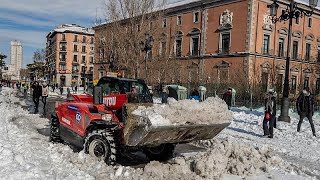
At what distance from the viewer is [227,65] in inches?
1700

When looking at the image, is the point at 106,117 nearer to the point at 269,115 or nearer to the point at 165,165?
the point at 165,165

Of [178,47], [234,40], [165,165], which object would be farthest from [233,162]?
[178,47]

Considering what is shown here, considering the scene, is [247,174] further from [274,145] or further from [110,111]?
[274,145]

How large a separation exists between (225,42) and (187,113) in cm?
3938

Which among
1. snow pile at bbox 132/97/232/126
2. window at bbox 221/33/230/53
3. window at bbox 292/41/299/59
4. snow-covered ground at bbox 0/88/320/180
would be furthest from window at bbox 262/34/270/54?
snow pile at bbox 132/97/232/126

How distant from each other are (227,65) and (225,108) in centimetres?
3706

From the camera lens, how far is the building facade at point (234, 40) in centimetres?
4112

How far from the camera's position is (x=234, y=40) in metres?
43.0

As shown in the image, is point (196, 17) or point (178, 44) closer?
point (196, 17)

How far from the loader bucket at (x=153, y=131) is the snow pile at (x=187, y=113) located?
8 cm

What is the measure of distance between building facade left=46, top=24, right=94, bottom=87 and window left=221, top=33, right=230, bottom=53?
5979 centimetres

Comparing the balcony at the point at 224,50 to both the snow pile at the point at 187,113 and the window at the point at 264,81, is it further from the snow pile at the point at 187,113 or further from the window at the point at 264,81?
the snow pile at the point at 187,113

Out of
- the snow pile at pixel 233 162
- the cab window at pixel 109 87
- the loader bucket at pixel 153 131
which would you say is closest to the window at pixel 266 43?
the cab window at pixel 109 87

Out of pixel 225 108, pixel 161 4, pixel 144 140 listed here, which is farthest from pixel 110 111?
pixel 161 4
